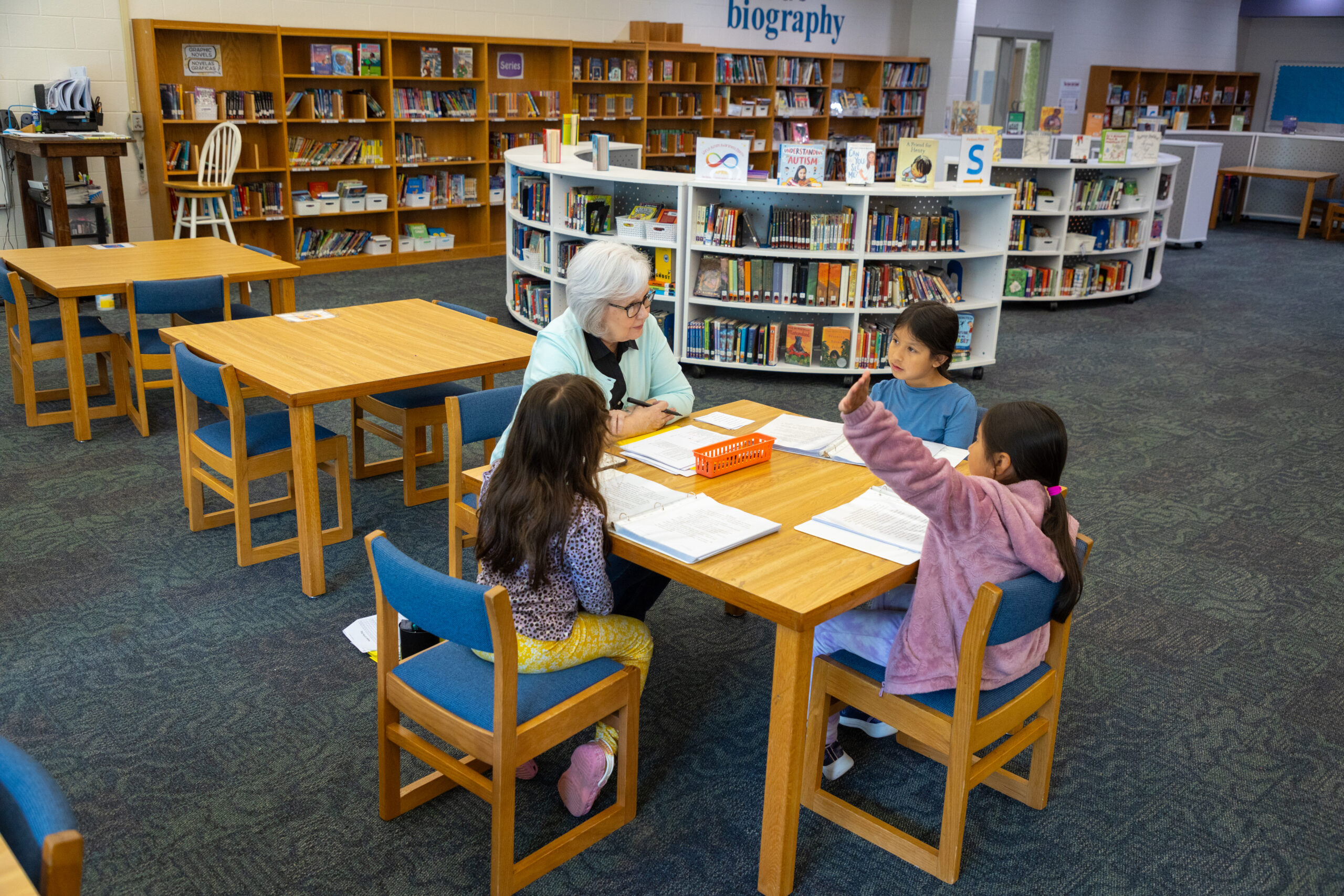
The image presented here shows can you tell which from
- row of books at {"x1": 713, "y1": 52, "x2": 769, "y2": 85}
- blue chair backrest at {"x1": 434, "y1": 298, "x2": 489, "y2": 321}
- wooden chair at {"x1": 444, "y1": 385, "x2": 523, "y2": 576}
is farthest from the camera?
row of books at {"x1": 713, "y1": 52, "x2": 769, "y2": 85}

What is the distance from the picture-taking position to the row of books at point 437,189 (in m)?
9.20

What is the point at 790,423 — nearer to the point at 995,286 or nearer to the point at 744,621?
the point at 744,621

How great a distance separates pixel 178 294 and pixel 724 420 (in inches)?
105

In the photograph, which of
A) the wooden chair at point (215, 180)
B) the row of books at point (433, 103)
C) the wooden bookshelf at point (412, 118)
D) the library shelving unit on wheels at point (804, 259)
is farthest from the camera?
the row of books at point (433, 103)

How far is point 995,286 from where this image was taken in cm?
612

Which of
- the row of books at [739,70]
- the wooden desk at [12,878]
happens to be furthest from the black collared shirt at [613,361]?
the row of books at [739,70]

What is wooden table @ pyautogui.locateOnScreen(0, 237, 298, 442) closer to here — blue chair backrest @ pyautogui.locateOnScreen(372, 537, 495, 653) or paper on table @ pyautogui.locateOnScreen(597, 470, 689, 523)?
paper on table @ pyautogui.locateOnScreen(597, 470, 689, 523)

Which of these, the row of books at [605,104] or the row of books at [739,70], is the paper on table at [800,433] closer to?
the row of books at [605,104]

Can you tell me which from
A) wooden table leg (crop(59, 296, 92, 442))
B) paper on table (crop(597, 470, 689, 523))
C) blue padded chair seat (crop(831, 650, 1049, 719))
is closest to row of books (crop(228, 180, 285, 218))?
wooden table leg (crop(59, 296, 92, 442))

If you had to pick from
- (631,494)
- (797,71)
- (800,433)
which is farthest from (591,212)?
(797,71)

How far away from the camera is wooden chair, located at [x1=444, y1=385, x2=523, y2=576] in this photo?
113 inches

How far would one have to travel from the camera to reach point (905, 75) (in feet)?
41.5

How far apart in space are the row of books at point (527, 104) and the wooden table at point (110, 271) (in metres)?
4.62

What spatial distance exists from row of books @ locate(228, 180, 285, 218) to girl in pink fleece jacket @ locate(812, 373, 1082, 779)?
24.3ft
